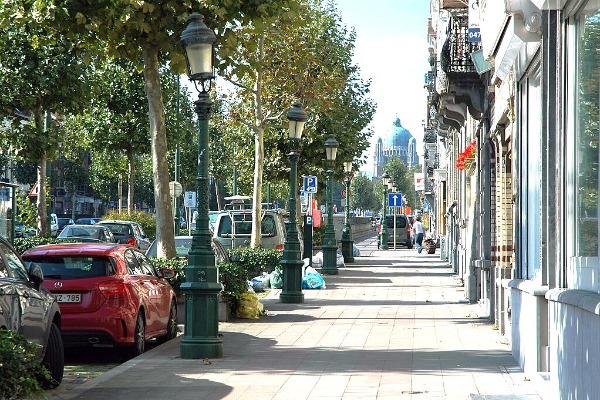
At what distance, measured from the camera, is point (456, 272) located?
36812 millimetres

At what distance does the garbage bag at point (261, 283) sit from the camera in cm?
2695

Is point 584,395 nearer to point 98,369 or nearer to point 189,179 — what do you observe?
point 98,369

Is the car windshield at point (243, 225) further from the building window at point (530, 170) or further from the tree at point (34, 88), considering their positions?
the building window at point (530, 170)

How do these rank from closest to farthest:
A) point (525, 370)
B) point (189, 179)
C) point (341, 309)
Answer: point (525, 370), point (341, 309), point (189, 179)

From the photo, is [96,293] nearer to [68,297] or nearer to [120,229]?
[68,297]

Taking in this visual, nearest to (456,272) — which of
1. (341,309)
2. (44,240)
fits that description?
(44,240)

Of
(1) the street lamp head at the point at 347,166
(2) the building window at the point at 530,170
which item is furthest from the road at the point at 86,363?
(1) the street lamp head at the point at 347,166

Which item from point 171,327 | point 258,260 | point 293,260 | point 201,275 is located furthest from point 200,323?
point 258,260

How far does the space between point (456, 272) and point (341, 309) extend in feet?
51.8

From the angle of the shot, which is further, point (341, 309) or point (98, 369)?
point (341, 309)

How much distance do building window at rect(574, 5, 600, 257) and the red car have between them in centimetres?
640

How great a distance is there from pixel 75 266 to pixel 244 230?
2112cm

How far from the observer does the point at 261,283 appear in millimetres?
27391

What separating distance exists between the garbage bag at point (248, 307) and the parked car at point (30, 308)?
8007mm
